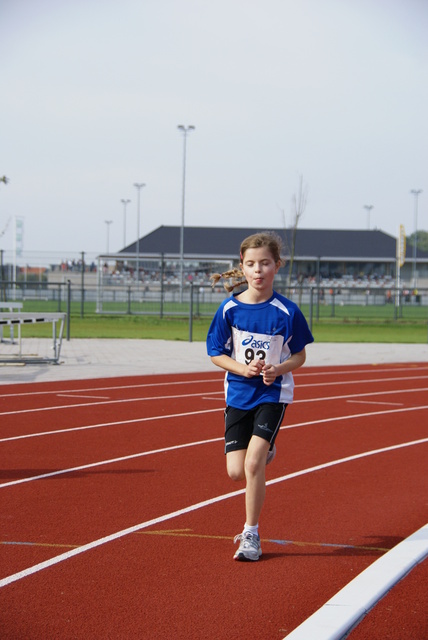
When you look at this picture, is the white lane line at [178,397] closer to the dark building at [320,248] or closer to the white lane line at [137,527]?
the white lane line at [137,527]

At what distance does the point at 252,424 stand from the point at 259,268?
87 cm

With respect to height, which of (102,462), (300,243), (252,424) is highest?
(300,243)

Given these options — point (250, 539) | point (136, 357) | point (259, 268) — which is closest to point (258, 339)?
point (259, 268)

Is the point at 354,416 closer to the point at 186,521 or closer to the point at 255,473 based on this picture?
the point at 186,521

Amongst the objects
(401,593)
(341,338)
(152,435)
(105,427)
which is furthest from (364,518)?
(341,338)

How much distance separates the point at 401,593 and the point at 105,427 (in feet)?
17.5

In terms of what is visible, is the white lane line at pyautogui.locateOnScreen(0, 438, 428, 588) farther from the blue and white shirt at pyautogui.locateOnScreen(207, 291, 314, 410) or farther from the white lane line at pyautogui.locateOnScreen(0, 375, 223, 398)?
the white lane line at pyautogui.locateOnScreen(0, 375, 223, 398)

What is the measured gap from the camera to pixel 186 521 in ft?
17.2

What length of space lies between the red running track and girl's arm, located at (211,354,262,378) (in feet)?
3.24

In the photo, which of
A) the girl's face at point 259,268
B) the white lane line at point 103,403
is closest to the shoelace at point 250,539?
the girl's face at point 259,268

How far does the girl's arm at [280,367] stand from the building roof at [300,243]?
226ft

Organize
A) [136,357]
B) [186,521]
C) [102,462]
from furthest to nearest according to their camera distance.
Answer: [136,357]
[102,462]
[186,521]

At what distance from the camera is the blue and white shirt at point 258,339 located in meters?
4.66

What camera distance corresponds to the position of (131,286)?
1492 inches
